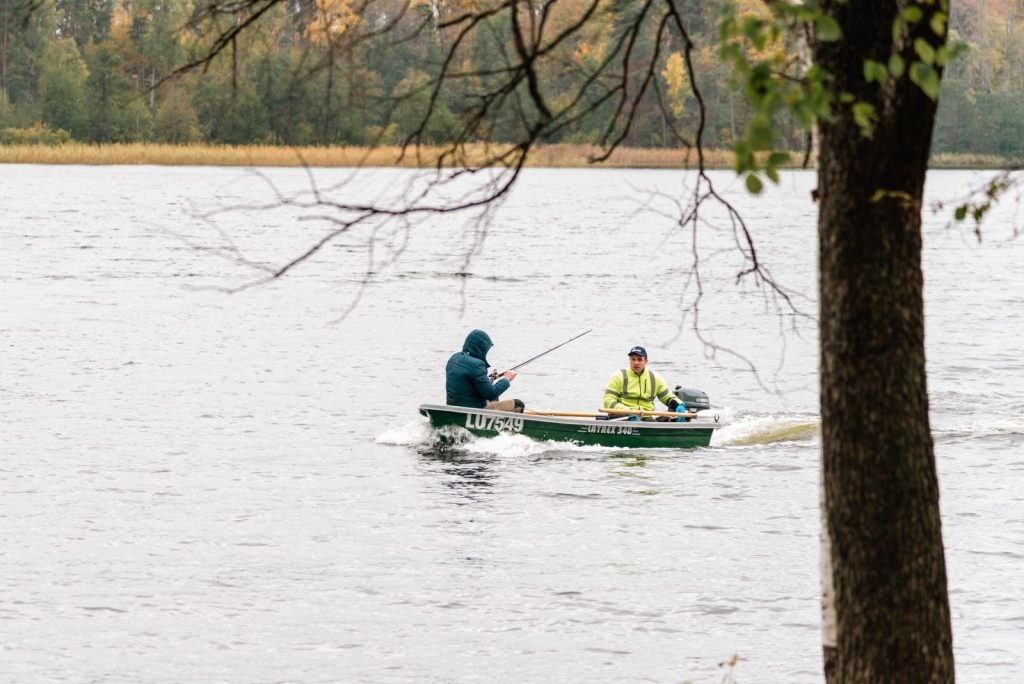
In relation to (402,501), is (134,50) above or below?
above

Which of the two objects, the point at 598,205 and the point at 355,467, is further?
the point at 598,205

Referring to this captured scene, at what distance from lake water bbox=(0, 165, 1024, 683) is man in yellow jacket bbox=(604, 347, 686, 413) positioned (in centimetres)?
70

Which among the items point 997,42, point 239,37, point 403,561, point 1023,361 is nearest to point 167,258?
point 1023,361

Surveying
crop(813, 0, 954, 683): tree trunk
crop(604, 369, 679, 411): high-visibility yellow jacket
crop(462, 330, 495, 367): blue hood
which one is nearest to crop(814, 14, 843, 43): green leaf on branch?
crop(813, 0, 954, 683): tree trunk

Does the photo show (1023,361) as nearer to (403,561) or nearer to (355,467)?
(355,467)

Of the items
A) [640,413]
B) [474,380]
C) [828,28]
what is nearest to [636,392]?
[640,413]

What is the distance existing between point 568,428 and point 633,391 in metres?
1.06

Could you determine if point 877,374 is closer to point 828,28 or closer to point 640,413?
point 828,28

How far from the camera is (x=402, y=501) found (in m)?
19.3

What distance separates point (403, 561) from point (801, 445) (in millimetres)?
9377

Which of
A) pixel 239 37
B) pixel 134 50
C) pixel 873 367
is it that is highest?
pixel 134 50

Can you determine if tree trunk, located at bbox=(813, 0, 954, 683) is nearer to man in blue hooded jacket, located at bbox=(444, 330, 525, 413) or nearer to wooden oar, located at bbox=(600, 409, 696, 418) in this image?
man in blue hooded jacket, located at bbox=(444, 330, 525, 413)

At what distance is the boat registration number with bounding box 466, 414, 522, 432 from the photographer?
21.5 m

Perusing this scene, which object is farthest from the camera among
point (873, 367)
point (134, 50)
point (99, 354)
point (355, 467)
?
point (134, 50)
